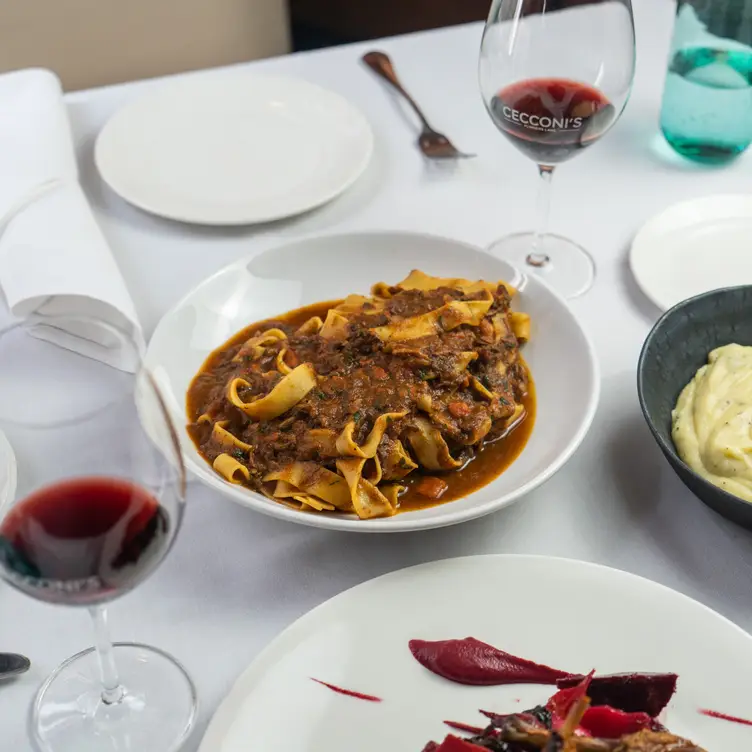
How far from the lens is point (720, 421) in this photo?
1.48 m

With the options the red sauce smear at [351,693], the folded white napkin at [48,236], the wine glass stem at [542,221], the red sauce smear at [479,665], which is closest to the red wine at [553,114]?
the wine glass stem at [542,221]

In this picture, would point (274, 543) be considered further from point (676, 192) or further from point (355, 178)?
point (676, 192)

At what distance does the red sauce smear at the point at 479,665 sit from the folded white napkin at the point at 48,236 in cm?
81

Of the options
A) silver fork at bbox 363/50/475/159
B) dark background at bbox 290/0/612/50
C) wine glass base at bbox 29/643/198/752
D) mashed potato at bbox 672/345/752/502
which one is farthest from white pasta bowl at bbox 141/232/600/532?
dark background at bbox 290/0/612/50

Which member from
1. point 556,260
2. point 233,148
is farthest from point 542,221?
point 233,148

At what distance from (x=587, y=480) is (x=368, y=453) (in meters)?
0.42

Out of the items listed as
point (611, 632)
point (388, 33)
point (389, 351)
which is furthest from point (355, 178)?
point (388, 33)

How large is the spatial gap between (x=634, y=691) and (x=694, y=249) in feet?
4.16

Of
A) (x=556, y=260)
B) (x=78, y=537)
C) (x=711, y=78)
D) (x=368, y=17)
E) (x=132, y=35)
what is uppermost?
(x=78, y=537)

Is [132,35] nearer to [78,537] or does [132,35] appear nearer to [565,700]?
[78,537]

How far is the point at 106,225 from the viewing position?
2.21m

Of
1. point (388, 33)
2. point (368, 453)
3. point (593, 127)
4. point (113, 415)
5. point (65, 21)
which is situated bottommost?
point (388, 33)

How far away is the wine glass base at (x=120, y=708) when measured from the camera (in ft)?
3.84

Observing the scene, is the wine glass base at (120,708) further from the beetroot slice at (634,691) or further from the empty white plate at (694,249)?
the empty white plate at (694,249)
